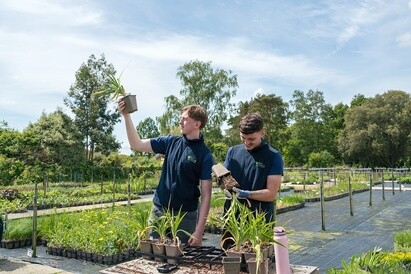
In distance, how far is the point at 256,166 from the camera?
2535 millimetres

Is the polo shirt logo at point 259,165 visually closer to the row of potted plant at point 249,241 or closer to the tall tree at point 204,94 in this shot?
the row of potted plant at point 249,241

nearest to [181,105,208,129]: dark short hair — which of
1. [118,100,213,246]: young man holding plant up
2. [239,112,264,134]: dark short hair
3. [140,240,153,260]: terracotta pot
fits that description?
[118,100,213,246]: young man holding plant up

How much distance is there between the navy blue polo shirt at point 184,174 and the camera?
263cm

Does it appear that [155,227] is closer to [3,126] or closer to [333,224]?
[333,224]

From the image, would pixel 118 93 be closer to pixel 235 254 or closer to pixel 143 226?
pixel 143 226

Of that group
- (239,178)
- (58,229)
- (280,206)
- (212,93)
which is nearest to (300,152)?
(212,93)

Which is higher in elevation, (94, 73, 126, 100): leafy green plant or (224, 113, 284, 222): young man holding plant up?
(94, 73, 126, 100): leafy green plant

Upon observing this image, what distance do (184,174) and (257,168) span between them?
0.44m

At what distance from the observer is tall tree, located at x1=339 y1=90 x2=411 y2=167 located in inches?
1517

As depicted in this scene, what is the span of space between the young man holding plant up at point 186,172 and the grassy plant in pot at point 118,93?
10cm

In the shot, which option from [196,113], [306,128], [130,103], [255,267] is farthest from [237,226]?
[306,128]

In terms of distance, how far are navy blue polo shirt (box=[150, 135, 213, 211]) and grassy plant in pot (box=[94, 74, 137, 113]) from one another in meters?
0.43

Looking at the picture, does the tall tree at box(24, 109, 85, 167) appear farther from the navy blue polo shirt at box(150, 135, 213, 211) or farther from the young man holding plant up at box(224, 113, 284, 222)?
the young man holding plant up at box(224, 113, 284, 222)

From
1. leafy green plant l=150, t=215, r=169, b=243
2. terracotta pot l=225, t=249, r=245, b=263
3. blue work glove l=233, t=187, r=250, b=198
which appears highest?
blue work glove l=233, t=187, r=250, b=198
